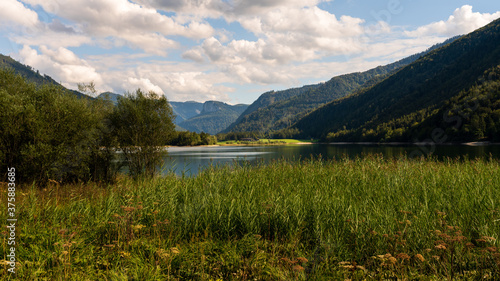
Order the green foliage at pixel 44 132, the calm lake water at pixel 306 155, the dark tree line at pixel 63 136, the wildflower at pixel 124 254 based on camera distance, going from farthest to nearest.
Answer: the dark tree line at pixel 63 136
the green foliage at pixel 44 132
the calm lake water at pixel 306 155
the wildflower at pixel 124 254

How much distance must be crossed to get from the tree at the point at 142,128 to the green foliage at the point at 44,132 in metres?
5.69

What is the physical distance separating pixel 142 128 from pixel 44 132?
37.1 ft

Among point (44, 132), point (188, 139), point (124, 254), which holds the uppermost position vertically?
point (188, 139)

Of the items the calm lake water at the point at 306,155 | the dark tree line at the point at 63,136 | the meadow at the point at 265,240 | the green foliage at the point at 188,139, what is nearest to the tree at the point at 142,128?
the dark tree line at the point at 63,136

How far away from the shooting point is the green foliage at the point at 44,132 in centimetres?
1630

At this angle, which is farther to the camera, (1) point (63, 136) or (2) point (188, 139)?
(2) point (188, 139)

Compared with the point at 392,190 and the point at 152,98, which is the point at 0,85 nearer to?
the point at 152,98

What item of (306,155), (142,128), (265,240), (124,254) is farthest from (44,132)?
(306,155)

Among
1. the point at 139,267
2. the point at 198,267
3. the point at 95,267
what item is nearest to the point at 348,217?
the point at 198,267

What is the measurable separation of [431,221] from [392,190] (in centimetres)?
226

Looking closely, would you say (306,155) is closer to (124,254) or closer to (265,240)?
(265,240)

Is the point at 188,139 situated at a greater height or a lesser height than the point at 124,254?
greater

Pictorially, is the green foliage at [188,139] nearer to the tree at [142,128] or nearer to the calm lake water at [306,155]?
the calm lake water at [306,155]

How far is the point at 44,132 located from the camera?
17.0 meters
